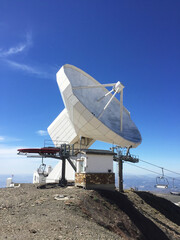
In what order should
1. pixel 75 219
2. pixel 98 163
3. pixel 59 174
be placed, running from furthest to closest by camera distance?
pixel 59 174 < pixel 98 163 < pixel 75 219

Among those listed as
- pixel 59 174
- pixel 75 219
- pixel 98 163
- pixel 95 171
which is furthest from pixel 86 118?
pixel 59 174

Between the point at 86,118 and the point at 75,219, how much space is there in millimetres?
11447

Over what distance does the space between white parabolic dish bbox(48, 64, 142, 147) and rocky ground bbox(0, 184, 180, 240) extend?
265 inches

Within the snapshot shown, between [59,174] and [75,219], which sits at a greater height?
[59,174]

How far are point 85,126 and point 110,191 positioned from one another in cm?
782

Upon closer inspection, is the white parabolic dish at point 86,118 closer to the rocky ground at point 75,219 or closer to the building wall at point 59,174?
the building wall at point 59,174

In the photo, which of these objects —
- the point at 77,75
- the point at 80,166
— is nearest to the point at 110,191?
the point at 80,166

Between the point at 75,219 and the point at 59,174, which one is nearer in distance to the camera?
the point at 75,219

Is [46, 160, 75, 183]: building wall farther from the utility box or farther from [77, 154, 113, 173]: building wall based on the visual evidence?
[77, 154, 113, 173]: building wall

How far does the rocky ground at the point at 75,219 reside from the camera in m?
10.9

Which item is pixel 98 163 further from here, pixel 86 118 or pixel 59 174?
pixel 59 174

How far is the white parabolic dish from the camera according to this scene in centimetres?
2281

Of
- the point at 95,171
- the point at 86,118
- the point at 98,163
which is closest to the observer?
the point at 86,118

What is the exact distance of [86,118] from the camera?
2273 centimetres
